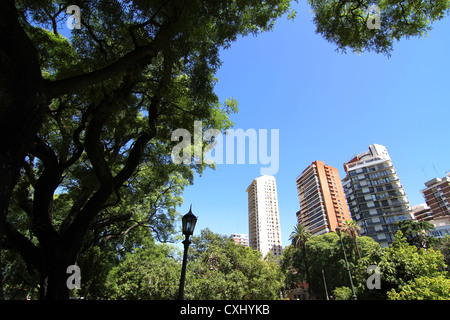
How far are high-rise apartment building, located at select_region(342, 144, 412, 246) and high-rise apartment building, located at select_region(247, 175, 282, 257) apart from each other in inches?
1794

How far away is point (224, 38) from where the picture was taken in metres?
6.14

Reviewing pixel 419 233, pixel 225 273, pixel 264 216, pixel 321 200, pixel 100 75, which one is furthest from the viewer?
pixel 264 216

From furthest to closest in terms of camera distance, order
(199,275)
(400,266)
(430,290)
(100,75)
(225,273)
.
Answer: (225,273) → (199,275) → (400,266) → (430,290) → (100,75)

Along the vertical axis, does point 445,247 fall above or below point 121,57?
above

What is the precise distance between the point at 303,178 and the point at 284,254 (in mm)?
48805

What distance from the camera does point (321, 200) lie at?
76.7 meters

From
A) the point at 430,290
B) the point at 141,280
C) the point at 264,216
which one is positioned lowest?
the point at 430,290

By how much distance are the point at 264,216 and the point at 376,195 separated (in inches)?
2203

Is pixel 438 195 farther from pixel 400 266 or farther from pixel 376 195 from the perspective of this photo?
pixel 400 266

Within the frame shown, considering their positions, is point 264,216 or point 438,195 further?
point 264,216

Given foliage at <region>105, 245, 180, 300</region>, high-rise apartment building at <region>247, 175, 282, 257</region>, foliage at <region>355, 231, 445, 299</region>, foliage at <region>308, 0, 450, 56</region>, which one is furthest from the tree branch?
high-rise apartment building at <region>247, 175, 282, 257</region>

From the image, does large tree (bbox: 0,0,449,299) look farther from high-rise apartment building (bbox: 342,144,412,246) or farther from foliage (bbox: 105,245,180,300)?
high-rise apartment building (bbox: 342,144,412,246)

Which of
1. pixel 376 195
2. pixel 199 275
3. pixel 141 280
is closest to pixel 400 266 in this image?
pixel 199 275

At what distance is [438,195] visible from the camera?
76.8m
